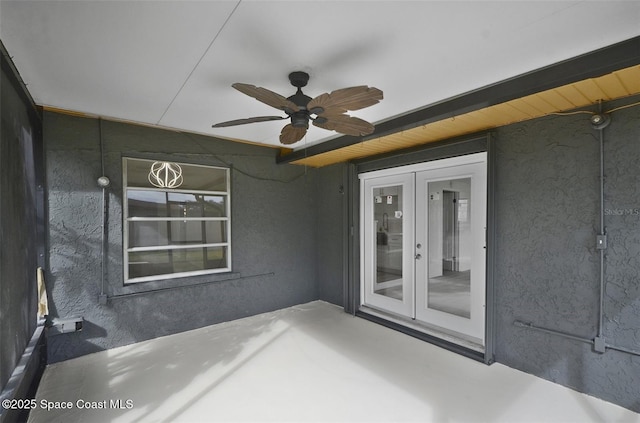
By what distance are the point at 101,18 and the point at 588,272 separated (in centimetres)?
404

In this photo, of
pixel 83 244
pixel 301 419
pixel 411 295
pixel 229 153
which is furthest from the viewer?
pixel 229 153

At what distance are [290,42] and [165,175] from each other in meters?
2.87

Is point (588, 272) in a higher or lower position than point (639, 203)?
lower

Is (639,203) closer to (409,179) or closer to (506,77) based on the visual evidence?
(506,77)

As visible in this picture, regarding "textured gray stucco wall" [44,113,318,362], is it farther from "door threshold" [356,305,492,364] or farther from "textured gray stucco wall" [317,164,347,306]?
"door threshold" [356,305,492,364]

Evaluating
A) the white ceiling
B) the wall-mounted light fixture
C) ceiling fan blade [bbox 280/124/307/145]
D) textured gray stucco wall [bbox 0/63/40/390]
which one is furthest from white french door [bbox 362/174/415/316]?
textured gray stucco wall [bbox 0/63/40/390]

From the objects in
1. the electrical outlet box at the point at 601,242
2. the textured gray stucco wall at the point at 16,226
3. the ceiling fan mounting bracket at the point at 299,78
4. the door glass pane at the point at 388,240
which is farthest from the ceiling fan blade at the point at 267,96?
the electrical outlet box at the point at 601,242

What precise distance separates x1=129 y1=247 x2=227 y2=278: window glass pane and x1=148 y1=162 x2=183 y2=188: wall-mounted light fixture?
912mm

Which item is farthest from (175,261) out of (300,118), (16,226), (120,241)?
(300,118)

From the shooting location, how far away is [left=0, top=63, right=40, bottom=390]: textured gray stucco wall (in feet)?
6.74

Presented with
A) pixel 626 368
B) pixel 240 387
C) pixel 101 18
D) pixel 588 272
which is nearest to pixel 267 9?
pixel 101 18

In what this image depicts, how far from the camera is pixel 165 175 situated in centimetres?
393

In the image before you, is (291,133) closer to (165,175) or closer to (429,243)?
(165,175)

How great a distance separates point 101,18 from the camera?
1.66 metres
